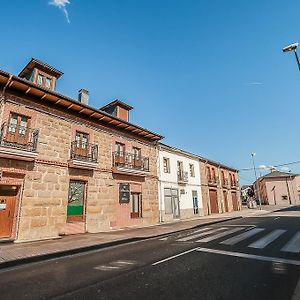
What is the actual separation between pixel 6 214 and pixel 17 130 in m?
4.02

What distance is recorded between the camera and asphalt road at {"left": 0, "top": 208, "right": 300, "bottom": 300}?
4191 mm

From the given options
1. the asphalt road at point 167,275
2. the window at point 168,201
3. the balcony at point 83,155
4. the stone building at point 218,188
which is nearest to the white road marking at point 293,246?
the asphalt road at point 167,275

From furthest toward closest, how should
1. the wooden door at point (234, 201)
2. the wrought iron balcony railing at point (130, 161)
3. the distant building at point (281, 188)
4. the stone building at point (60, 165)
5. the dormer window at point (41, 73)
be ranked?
the distant building at point (281, 188), the wooden door at point (234, 201), the wrought iron balcony railing at point (130, 161), the dormer window at point (41, 73), the stone building at point (60, 165)

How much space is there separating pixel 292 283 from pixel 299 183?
6304cm

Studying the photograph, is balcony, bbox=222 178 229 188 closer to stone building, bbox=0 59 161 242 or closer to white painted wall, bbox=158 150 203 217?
white painted wall, bbox=158 150 203 217

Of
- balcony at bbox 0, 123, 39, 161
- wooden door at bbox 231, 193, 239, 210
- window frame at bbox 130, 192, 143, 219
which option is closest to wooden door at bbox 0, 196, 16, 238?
balcony at bbox 0, 123, 39, 161

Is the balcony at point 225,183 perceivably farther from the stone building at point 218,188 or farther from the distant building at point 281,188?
the distant building at point 281,188

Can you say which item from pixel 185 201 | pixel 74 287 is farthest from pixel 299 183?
pixel 74 287

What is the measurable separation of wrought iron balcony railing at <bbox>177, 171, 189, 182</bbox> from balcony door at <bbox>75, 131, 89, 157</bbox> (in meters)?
11.9

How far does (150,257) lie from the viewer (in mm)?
6984

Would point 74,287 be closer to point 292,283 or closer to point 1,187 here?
point 292,283

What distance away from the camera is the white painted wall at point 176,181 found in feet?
68.6

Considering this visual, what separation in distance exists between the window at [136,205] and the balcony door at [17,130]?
28.3 feet

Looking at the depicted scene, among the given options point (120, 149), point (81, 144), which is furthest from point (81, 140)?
point (120, 149)
